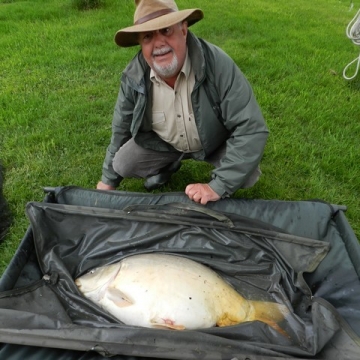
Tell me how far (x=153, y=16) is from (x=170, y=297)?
135cm

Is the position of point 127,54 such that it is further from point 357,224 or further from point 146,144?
point 357,224

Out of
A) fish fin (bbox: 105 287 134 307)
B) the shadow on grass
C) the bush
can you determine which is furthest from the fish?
the bush

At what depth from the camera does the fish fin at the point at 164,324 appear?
1.72 meters

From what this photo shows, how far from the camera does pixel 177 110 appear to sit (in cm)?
222

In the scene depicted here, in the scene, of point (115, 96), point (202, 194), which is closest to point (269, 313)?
point (202, 194)

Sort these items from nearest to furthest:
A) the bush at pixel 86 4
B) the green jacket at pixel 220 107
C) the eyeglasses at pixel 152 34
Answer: the eyeglasses at pixel 152 34
the green jacket at pixel 220 107
the bush at pixel 86 4

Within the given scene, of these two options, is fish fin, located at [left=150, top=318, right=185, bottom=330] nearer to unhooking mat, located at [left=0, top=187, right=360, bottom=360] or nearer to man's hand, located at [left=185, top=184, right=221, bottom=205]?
unhooking mat, located at [left=0, top=187, right=360, bottom=360]

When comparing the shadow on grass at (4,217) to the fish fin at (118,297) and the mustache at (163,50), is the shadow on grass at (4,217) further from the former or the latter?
the mustache at (163,50)

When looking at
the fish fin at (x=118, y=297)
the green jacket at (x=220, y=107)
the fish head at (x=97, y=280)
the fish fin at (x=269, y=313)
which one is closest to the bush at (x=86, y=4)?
the green jacket at (x=220, y=107)

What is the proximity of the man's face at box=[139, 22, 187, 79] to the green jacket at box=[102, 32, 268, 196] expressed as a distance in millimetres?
84

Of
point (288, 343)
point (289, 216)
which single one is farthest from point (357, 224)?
point (288, 343)

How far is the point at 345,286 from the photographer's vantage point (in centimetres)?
191

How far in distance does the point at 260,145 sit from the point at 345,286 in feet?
Result: 2.66

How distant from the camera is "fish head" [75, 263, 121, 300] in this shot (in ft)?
6.27
